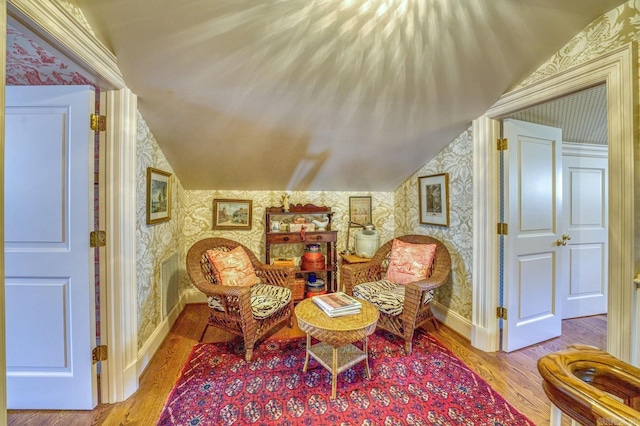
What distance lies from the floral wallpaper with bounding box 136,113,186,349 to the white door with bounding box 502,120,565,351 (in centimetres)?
293

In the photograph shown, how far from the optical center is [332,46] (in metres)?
1.56

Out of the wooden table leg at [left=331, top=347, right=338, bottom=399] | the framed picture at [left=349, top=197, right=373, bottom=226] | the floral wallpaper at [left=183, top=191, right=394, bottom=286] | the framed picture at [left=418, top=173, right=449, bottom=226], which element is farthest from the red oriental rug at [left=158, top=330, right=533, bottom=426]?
A: the framed picture at [left=349, top=197, right=373, bottom=226]

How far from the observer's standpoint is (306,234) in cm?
305

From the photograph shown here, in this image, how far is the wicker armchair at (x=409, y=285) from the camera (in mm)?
2023

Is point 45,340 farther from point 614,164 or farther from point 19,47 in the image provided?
point 614,164

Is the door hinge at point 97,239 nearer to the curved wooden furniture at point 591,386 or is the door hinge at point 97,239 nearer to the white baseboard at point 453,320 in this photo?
the curved wooden furniture at point 591,386

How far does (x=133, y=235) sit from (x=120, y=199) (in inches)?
10.0

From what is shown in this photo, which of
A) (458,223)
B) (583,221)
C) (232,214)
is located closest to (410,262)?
(458,223)

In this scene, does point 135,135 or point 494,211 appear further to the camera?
point 494,211

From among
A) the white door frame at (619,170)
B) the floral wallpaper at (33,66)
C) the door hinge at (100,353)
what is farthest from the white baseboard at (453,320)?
the floral wallpaper at (33,66)

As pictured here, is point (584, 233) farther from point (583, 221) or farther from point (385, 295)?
point (385, 295)

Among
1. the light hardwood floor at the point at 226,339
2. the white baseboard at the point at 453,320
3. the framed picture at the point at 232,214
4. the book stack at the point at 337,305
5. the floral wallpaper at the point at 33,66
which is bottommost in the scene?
the light hardwood floor at the point at 226,339

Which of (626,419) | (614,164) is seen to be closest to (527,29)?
(614,164)

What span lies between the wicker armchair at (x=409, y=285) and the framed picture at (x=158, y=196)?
1.83 m
